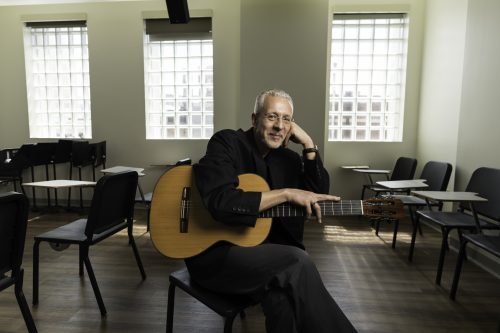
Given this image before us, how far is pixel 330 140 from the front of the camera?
4.83 m

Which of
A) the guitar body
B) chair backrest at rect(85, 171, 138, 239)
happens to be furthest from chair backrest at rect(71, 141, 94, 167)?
the guitar body

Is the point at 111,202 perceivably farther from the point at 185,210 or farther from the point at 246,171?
the point at 246,171

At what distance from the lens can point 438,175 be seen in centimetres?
329

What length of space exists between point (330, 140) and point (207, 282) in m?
3.86

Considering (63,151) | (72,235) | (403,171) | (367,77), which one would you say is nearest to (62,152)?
(63,151)

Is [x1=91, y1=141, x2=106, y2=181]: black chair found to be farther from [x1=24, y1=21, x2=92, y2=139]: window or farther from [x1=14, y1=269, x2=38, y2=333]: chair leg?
[x1=14, y1=269, x2=38, y2=333]: chair leg

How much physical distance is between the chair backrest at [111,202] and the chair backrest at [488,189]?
2.59 metres

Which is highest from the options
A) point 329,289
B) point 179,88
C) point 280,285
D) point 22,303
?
point 179,88

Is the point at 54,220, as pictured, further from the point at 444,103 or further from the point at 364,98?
the point at 444,103

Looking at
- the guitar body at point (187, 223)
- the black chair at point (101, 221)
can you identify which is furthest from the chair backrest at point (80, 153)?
the guitar body at point (187, 223)

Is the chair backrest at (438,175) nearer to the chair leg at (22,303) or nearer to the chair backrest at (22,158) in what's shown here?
the chair leg at (22,303)

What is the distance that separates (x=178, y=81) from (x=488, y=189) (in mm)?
4151

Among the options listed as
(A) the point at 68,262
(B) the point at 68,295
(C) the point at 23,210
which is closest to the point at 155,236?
(C) the point at 23,210

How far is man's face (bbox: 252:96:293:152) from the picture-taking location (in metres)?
1.50
